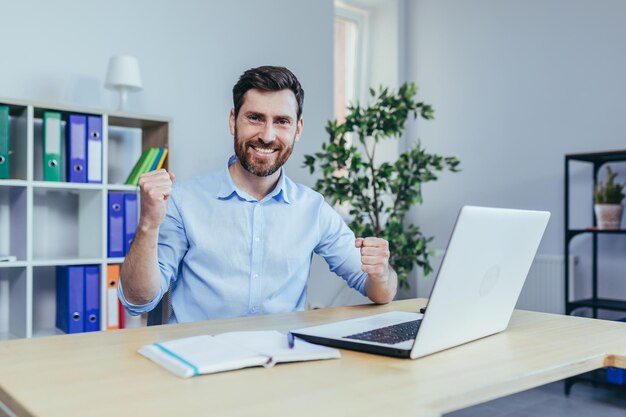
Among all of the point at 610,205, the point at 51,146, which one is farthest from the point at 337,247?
the point at 610,205

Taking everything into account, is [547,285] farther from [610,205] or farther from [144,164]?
[144,164]

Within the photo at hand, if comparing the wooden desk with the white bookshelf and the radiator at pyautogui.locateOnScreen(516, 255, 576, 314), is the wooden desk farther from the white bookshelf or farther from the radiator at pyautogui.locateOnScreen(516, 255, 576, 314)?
the radiator at pyautogui.locateOnScreen(516, 255, 576, 314)

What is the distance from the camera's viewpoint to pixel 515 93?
3.94 meters

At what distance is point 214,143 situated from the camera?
11.0 ft

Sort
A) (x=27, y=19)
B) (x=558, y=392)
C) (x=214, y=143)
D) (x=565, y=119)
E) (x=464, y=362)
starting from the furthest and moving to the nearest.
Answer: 1. (x=565, y=119)
2. (x=214, y=143)
3. (x=558, y=392)
4. (x=27, y=19)
5. (x=464, y=362)

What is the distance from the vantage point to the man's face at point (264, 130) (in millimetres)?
1675

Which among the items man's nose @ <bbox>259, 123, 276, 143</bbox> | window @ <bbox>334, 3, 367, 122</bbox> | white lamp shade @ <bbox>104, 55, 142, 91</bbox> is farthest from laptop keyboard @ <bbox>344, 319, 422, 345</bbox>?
window @ <bbox>334, 3, 367, 122</bbox>

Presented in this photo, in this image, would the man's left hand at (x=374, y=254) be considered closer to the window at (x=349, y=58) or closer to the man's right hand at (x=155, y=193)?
the man's right hand at (x=155, y=193)

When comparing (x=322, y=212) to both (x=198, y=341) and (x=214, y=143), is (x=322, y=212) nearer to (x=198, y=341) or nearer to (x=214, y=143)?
(x=198, y=341)

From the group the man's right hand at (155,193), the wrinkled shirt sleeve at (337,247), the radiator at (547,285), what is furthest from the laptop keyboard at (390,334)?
the radiator at (547,285)

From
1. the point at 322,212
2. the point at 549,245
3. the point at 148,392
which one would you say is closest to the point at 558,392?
the point at 549,245

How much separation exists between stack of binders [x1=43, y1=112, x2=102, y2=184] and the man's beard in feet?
3.63

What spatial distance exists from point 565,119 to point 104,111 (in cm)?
264

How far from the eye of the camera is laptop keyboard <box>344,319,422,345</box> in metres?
1.05
